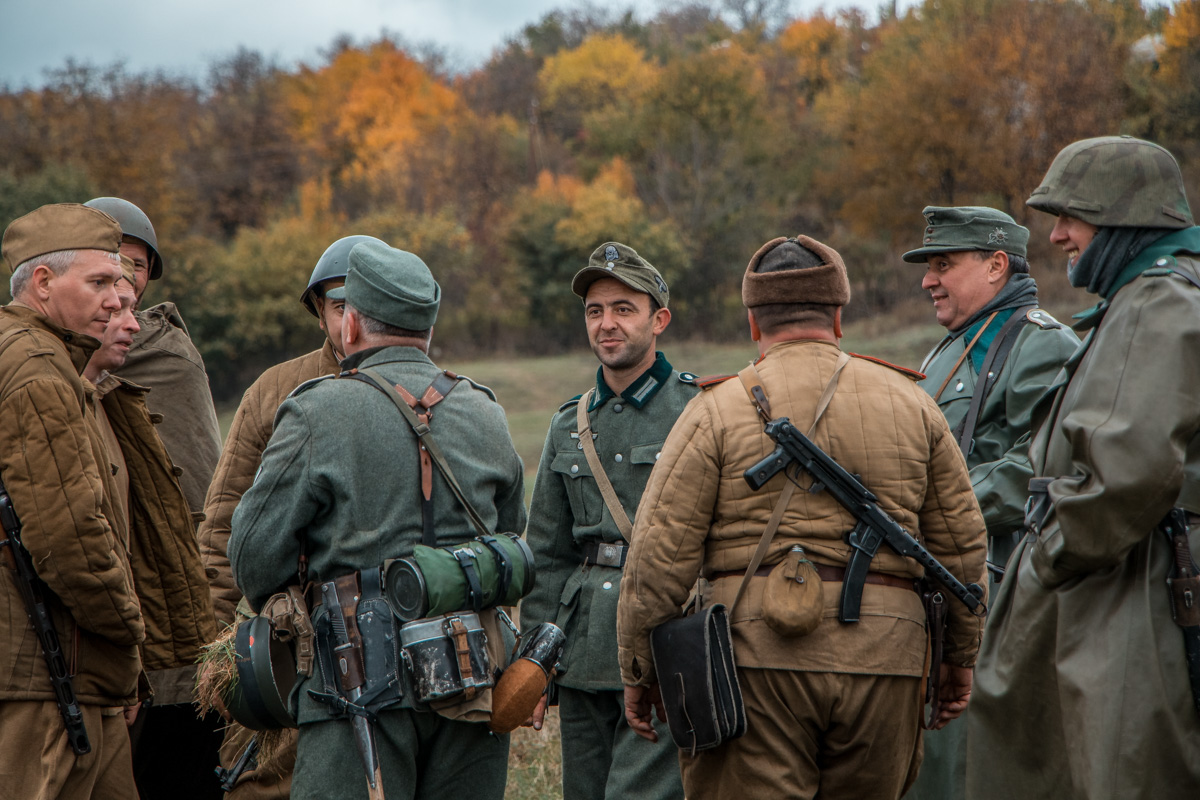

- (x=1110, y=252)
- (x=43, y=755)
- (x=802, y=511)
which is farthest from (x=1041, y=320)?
(x=43, y=755)

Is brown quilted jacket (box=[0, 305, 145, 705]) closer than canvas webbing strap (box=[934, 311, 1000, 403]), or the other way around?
brown quilted jacket (box=[0, 305, 145, 705])

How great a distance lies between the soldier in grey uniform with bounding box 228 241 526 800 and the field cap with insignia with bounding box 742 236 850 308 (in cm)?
97

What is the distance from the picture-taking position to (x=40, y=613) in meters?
3.39

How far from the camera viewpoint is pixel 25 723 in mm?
3365

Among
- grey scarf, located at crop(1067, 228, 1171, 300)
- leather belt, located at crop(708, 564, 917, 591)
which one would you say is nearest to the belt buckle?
leather belt, located at crop(708, 564, 917, 591)

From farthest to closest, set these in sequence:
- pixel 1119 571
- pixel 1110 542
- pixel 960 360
Answer: 1. pixel 960 360
2. pixel 1119 571
3. pixel 1110 542

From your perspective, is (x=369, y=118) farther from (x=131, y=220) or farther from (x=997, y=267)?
(x=997, y=267)

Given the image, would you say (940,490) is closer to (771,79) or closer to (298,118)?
(771,79)

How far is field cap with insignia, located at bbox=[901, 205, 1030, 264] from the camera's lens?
16.4ft

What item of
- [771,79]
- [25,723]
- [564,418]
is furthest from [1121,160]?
[771,79]

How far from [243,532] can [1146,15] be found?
40743 mm

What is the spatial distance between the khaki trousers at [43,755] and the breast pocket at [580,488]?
1.85 metres

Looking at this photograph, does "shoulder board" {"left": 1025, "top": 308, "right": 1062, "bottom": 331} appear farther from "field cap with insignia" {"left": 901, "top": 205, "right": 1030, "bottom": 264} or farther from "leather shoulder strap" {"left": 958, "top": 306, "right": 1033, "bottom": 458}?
"field cap with insignia" {"left": 901, "top": 205, "right": 1030, "bottom": 264}

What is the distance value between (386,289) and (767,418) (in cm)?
125
